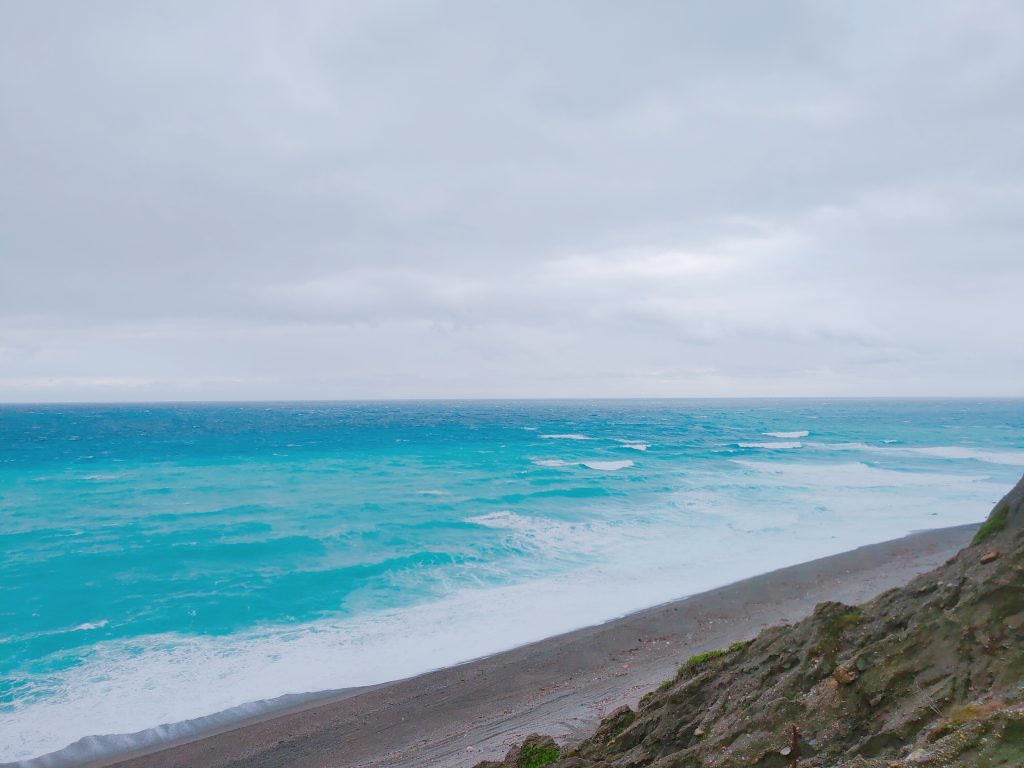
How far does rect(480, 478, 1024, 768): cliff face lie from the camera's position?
4.75 meters

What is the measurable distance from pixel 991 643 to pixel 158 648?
18767mm

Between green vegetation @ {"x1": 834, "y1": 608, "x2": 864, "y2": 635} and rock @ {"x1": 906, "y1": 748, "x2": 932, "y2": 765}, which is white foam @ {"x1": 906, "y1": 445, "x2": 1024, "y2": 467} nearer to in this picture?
green vegetation @ {"x1": 834, "y1": 608, "x2": 864, "y2": 635}

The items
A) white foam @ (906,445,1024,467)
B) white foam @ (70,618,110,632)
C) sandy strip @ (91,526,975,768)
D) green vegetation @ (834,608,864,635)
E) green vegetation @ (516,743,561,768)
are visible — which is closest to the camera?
green vegetation @ (834,608,864,635)

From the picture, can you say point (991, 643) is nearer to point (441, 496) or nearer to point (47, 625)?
point (47, 625)

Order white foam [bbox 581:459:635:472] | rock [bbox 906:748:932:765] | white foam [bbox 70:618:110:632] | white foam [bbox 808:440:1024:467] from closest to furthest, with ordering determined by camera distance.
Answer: rock [bbox 906:748:932:765] < white foam [bbox 70:618:110:632] < white foam [bbox 581:459:635:472] < white foam [bbox 808:440:1024:467]

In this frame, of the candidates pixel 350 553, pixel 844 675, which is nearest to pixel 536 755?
pixel 844 675

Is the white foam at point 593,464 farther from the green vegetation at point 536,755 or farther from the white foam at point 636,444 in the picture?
the green vegetation at point 536,755

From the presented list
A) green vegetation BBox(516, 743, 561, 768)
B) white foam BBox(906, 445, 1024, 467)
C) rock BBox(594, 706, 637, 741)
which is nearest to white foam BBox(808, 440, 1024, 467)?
white foam BBox(906, 445, 1024, 467)

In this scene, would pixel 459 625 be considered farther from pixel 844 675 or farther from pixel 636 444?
pixel 636 444

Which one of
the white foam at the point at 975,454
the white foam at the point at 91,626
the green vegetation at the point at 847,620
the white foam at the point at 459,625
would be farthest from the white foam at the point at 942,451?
the white foam at the point at 91,626

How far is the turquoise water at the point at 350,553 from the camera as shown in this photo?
15.4 meters

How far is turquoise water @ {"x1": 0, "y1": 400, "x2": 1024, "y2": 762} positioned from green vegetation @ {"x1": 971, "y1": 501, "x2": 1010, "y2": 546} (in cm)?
1183

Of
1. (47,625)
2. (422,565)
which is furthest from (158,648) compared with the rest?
(422,565)

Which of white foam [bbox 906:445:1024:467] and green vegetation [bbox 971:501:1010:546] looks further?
white foam [bbox 906:445:1024:467]
